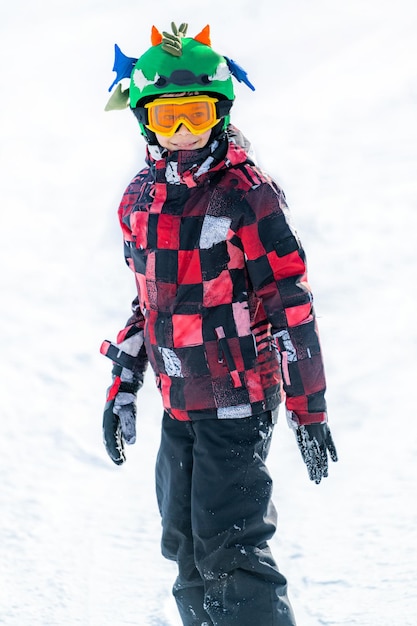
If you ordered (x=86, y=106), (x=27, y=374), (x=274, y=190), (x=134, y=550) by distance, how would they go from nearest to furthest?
(x=274, y=190), (x=134, y=550), (x=27, y=374), (x=86, y=106)

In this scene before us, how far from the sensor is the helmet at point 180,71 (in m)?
2.42

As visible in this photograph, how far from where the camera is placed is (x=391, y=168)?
9078 millimetres

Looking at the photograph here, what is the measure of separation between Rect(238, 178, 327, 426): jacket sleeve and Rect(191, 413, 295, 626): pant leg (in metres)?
0.21

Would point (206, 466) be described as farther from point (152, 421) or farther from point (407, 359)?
point (407, 359)

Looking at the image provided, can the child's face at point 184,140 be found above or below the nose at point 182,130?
below

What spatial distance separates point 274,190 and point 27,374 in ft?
11.0

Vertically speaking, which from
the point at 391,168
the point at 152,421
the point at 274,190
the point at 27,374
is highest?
the point at 391,168

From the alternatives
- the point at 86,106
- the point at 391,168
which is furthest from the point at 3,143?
the point at 391,168

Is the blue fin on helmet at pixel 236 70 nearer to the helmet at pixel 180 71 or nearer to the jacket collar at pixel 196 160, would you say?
the helmet at pixel 180 71

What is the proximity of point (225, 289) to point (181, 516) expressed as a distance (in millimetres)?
739

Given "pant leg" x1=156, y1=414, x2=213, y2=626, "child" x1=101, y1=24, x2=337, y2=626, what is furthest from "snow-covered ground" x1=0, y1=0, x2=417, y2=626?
"child" x1=101, y1=24, x2=337, y2=626

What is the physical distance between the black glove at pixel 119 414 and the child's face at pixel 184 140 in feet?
2.63

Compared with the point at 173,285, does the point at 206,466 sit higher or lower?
lower

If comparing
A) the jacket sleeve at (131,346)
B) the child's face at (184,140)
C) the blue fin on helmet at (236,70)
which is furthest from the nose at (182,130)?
the jacket sleeve at (131,346)
